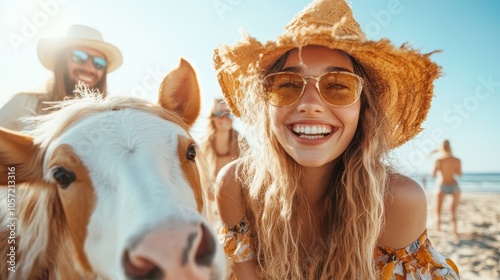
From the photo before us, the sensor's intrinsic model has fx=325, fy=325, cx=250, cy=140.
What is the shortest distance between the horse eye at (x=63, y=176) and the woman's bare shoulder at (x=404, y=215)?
2074 millimetres

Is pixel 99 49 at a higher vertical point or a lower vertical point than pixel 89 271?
higher

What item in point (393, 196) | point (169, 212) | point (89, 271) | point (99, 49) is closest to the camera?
point (169, 212)

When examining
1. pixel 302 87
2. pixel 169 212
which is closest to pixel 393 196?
pixel 302 87

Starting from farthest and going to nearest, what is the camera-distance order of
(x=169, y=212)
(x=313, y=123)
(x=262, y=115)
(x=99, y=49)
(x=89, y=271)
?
(x=99, y=49) < (x=262, y=115) < (x=313, y=123) < (x=89, y=271) < (x=169, y=212)

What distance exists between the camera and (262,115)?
2.53 meters

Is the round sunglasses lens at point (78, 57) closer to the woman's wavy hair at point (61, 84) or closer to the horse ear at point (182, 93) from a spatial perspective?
the woman's wavy hair at point (61, 84)

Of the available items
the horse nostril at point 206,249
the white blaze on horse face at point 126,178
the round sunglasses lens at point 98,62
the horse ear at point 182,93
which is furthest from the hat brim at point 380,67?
the round sunglasses lens at point 98,62

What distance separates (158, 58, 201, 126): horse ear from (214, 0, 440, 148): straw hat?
1.11 feet

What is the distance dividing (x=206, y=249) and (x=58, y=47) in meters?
3.83

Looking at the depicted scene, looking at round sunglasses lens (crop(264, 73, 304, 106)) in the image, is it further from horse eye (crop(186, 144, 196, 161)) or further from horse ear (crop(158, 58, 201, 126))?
horse eye (crop(186, 144, 196, 161))

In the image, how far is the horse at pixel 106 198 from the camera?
1.21 m

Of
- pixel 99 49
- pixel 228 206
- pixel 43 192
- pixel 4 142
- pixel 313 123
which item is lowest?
pixel 228 206

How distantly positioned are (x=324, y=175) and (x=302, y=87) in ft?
2.60

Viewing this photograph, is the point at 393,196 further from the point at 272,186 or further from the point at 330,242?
the point at 272,186
